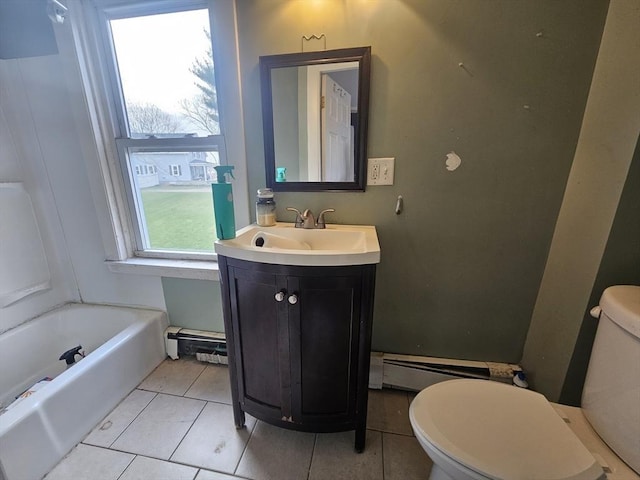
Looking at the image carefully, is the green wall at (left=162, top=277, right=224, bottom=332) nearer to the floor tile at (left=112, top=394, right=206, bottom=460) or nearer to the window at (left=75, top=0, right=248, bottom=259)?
the window at (left=75, top=0, right=248, bottom=259)

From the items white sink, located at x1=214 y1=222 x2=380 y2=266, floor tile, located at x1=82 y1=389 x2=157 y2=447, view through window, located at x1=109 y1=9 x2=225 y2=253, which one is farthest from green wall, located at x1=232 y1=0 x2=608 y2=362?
floor tile, located at x1=82 y1=389 x2=157 y2=447

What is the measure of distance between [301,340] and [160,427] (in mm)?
919

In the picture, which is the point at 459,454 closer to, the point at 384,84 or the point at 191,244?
the point at 384,84

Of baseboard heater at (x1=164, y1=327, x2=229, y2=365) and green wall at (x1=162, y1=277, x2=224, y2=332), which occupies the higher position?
green wall at (x1=162, y1=277, x2=224, y2=332)

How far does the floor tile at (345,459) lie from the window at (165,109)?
1.17m

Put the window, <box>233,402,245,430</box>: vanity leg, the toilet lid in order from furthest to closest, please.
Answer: the window → <box>233,402,245,430</box>: vanity leg → the toilet lid

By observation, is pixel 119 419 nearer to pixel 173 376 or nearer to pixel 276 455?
pixel 173 376

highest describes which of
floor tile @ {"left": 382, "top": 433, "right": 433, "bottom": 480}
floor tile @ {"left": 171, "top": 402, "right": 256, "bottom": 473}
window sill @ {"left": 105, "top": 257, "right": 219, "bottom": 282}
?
window sill @ {"left": 105, "top": 257, "right": 219, "bottom": 282}

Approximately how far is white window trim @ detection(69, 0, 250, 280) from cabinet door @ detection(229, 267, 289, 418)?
553 millimetres

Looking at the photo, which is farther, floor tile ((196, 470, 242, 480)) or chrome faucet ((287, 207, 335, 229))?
chrome faucet ((287, 207, 335, 229))

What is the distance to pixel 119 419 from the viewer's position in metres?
1.37

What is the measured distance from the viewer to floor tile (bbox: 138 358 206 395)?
5.13 ft

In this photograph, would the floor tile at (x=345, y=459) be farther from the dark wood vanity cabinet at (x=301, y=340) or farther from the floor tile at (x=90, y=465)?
the floor tile at (x=90, y=465)

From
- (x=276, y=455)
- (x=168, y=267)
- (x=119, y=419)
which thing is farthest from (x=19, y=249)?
(x=276, y=455)
